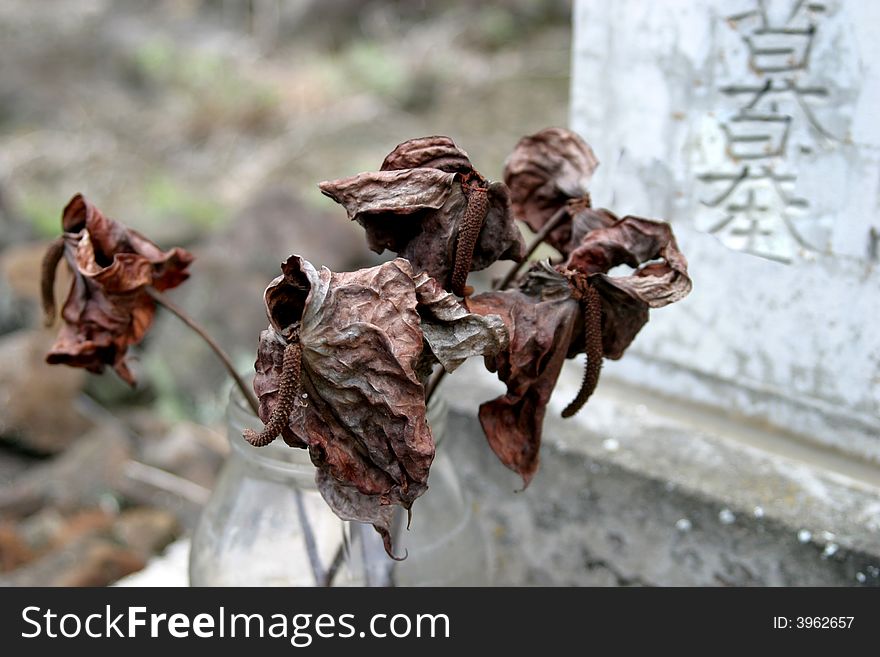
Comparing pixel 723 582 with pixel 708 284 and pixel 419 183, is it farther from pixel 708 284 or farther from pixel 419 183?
pixel 419 183

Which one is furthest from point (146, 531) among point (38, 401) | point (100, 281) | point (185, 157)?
point (185, 157)

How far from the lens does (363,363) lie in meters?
0.71

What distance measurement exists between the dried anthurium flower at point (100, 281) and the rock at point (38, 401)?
158cm

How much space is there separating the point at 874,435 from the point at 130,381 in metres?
0.95

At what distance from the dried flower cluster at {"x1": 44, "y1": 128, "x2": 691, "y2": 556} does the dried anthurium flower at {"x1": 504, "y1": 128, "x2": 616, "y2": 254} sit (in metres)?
0.02

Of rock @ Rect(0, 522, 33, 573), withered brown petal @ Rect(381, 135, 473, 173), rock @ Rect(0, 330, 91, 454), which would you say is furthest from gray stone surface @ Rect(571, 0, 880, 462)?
rock @ Rect(0, 330, 91, 454)

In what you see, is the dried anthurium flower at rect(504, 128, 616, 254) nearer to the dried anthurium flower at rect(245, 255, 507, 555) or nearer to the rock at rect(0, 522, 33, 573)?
the dried anthurium flower at rect(245, 255, 507, 555)

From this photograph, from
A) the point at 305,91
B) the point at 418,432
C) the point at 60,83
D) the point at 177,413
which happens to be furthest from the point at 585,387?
the point at 60,83

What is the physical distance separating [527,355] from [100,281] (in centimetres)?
40

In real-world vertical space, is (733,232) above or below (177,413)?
above

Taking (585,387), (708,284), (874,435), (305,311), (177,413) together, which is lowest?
(177,413)

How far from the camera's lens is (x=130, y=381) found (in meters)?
1.00

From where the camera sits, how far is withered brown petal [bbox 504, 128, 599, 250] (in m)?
0.97

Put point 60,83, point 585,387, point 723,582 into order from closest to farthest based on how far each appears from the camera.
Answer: point 585,387
point 723,582
point 60,83
